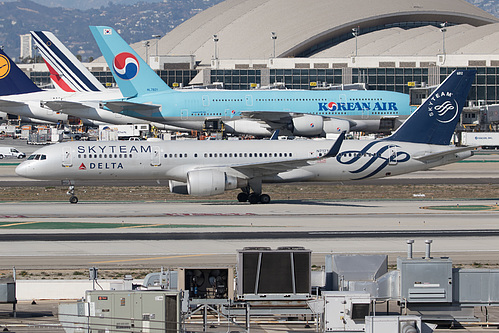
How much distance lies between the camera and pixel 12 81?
115m

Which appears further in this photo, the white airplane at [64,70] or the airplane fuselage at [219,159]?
the white airplane at [64,70]

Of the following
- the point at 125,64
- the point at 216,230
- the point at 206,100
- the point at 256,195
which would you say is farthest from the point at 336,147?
the point at 206,100

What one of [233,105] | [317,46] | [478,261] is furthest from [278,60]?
[478,261]

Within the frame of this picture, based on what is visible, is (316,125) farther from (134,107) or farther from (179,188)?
(179,188)

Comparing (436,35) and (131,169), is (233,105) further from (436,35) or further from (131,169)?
(436,35)

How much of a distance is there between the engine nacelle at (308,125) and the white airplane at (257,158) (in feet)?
108

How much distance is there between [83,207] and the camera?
157ft

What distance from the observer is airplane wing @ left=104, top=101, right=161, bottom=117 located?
85062mm

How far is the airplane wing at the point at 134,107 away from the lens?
85.1 meters


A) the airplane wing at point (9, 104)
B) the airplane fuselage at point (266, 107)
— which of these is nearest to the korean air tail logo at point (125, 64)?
the airplane fuselage at point (266, 107)

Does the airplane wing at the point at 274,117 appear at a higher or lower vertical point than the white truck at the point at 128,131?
lower

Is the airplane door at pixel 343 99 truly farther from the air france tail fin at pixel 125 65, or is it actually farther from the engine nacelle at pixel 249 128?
the air france tail fin at pixel 125 65

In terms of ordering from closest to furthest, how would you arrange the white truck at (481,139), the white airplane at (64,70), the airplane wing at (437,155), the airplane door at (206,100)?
the airplane wing at (437,155)
the airplane door at (206,100)
the white truck at (481,139)
the white airplane at (64,70)

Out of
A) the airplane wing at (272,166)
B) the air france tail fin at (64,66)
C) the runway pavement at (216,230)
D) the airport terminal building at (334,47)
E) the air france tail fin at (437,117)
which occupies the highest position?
the airport terminal building at (334,47)
